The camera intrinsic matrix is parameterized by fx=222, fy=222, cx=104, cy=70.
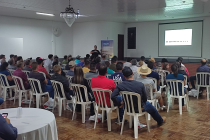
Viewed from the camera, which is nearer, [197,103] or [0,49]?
[197,103]

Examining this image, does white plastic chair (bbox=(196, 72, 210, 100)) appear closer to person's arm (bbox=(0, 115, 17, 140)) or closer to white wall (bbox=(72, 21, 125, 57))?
person's arm (bbox=(0, 115, 17, 140))

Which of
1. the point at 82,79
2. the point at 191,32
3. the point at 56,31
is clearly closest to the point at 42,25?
the point at 56,31

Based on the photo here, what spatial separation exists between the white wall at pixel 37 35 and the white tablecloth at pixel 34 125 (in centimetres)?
959

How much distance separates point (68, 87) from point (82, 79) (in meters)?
0.50

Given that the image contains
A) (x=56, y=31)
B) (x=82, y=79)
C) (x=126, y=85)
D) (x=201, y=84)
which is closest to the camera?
(x=126, y=85)

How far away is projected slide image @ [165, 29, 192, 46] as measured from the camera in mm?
12356

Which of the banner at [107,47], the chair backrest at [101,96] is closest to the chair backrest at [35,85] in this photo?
the chair backrest at [101,96]

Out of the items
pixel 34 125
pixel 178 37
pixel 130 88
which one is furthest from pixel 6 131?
pixel 178 37

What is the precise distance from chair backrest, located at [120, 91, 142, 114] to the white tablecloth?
1.37m

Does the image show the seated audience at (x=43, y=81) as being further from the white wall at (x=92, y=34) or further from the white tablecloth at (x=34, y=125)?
the white wall at (x=92, y=34)

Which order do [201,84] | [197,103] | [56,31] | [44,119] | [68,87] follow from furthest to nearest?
[56,31], [201,84], [197,103], [68,87], [44,119]

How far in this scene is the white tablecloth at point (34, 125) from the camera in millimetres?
2228

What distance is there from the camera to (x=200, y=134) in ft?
12.4

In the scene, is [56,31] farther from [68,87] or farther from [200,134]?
[200,134]
